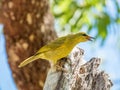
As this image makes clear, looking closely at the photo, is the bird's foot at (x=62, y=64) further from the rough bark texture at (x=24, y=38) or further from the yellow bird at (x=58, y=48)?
the rough bark texture at (x=24, y=38)

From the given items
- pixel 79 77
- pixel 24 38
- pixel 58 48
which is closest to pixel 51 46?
pixel 58 48

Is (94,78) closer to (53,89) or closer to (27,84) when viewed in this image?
(53,89)

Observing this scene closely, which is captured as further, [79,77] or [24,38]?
[24,38]

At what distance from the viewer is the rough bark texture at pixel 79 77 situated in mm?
1864

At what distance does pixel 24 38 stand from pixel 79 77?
1332mm

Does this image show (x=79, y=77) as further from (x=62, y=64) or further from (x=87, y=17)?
(x=87, y=17)

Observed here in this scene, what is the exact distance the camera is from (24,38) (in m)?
3.21

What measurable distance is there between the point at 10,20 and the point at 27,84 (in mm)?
442

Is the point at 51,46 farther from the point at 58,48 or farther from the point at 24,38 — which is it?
the point at 24,38

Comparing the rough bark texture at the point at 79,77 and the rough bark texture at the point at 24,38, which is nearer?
the rough bark texture at the point at 79,77

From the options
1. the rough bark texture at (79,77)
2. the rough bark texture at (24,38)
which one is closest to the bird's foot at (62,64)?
the rough bark texture at (79,77)

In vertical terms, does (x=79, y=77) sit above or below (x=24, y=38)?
below

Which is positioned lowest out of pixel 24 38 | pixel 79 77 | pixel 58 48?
pixel 79 77

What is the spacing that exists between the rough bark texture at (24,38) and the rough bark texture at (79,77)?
121 cm
